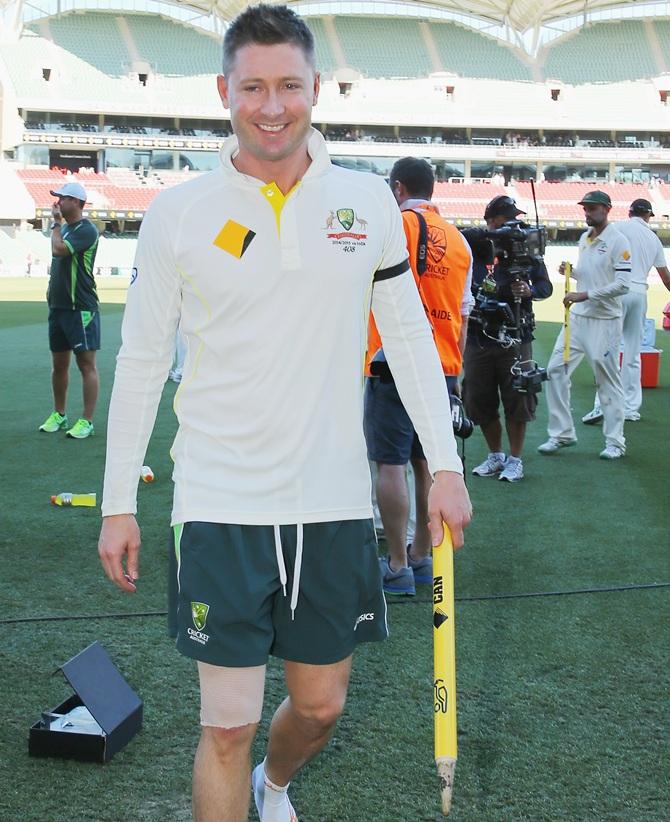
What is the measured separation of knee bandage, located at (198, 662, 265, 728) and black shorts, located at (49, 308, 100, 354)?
661 cm

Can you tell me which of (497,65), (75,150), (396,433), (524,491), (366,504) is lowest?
(524,491)

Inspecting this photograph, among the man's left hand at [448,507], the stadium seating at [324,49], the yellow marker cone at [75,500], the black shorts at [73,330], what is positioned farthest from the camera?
the stadium seating at [324,49]

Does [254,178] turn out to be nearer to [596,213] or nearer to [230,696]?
[230,696]

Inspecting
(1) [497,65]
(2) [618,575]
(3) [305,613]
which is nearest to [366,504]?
(3) [305,613]

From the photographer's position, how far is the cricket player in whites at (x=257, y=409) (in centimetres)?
224

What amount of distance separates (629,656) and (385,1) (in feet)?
199

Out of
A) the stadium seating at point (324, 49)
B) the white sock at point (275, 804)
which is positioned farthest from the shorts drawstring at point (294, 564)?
the stadium seating at point (324, 49)

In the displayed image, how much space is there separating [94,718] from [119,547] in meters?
0.98

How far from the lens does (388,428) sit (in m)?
4.71

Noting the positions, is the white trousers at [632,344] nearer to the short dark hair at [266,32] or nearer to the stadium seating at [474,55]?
the short dark hair at [266,32]

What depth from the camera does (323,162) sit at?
2.40 meters

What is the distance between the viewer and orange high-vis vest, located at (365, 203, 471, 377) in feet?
16.1

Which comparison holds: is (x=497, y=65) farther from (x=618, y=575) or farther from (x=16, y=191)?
(x=618, y=575)

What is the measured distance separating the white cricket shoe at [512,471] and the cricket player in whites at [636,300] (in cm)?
292
